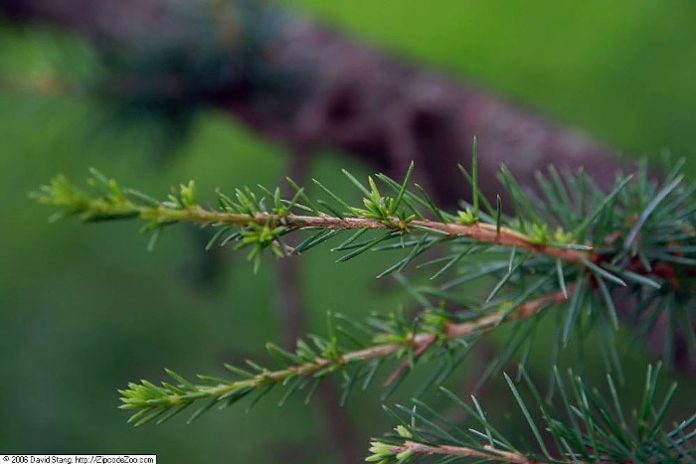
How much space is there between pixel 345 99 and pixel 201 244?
0.18m

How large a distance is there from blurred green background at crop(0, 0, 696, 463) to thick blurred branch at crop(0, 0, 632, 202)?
0.27ft

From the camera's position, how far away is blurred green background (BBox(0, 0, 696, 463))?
92 centimetres

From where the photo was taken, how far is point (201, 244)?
74 cm

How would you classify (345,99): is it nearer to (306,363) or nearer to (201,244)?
(201,244)

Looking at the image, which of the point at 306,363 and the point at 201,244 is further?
the point at 201,244

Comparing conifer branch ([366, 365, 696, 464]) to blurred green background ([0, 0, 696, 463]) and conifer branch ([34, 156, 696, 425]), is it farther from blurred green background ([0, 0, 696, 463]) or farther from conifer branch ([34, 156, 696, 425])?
blurred green background ([0, 0, 696, 463])

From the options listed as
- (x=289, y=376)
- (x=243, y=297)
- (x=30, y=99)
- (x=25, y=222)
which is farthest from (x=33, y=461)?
(x=25, y=222)

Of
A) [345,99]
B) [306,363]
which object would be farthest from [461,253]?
[345,99]

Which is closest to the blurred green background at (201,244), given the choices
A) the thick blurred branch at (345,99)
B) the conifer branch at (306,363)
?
the thick blurred branch at (345,99)

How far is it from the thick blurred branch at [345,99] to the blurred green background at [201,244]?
84 millimetres

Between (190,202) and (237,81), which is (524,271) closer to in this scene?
(190,202)

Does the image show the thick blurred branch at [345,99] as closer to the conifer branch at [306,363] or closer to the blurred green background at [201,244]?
the blurred green background at [201,244]

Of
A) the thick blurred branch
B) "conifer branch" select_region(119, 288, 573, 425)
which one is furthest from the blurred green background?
"conifer branch" select_region(119, 288, 573, 425)

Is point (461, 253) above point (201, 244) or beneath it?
beneath
